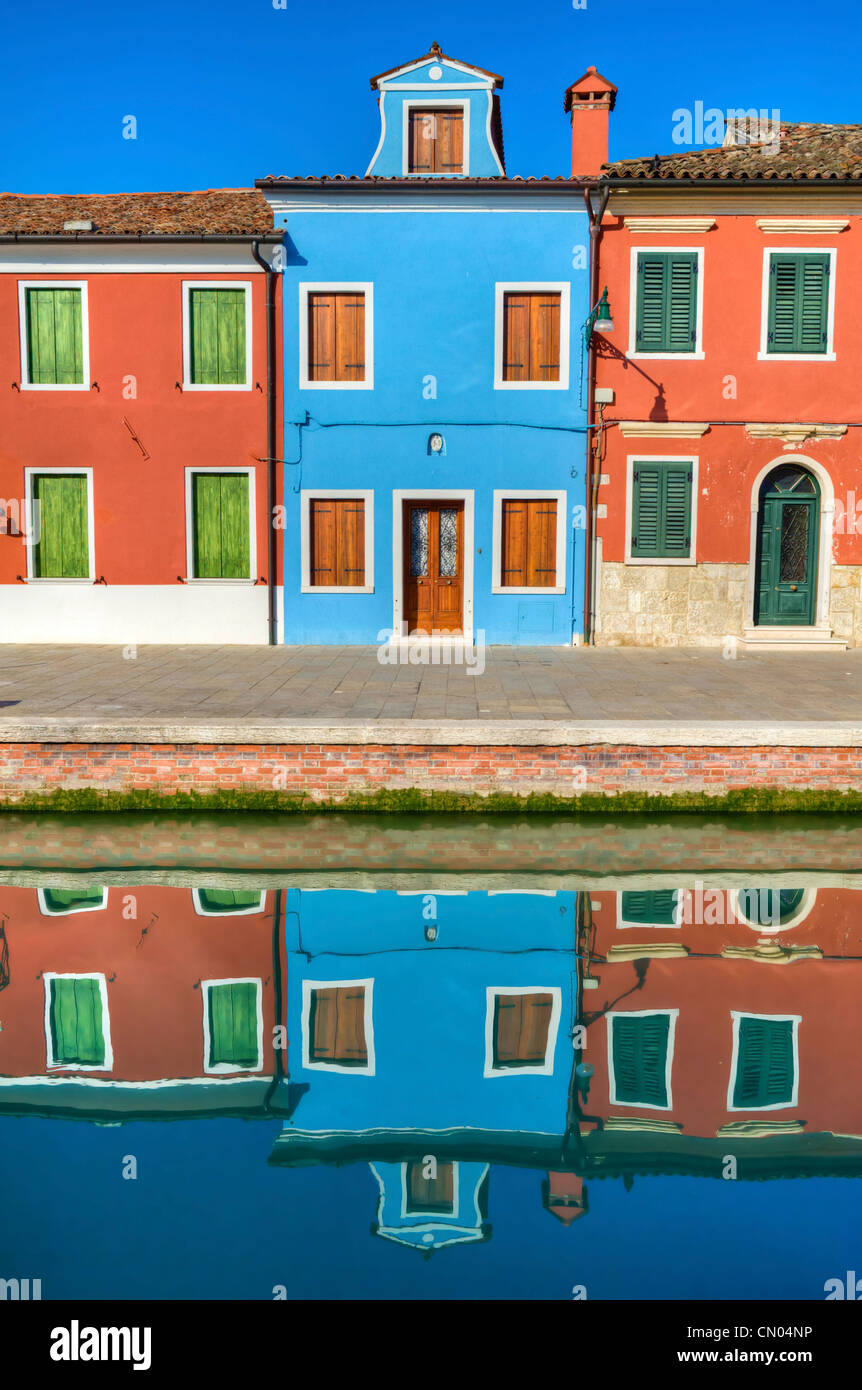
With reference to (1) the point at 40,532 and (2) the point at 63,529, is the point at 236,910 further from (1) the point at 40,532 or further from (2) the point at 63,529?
(1) the point at 40,532

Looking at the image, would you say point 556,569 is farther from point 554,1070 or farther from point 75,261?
point 554,1070

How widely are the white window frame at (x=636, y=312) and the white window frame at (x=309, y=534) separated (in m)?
4.32

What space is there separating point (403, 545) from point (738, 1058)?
11605mm

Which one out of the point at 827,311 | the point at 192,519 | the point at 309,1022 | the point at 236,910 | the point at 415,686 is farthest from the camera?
the point at 192,519

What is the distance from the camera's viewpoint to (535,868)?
23.8ft

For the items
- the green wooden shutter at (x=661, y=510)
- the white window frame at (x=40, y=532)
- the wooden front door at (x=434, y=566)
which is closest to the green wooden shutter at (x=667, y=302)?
the green wooden shutter at (x=661, y=510)

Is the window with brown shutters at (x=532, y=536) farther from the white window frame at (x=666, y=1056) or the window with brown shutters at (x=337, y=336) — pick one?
the white window frame at (x=666, y=1056)

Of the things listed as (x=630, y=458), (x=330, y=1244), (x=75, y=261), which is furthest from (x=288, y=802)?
(x=75, y=261)

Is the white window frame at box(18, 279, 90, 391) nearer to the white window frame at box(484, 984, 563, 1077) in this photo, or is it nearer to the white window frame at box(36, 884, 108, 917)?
the white window frame at box(36, 884, 108, 917)

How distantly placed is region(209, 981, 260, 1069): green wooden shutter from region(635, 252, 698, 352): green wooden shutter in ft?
40.3

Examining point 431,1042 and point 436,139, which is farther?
point 436,139

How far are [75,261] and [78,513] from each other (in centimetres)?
357

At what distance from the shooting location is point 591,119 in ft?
49.6

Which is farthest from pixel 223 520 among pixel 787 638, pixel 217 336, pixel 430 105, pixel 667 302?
pixel 787 638
